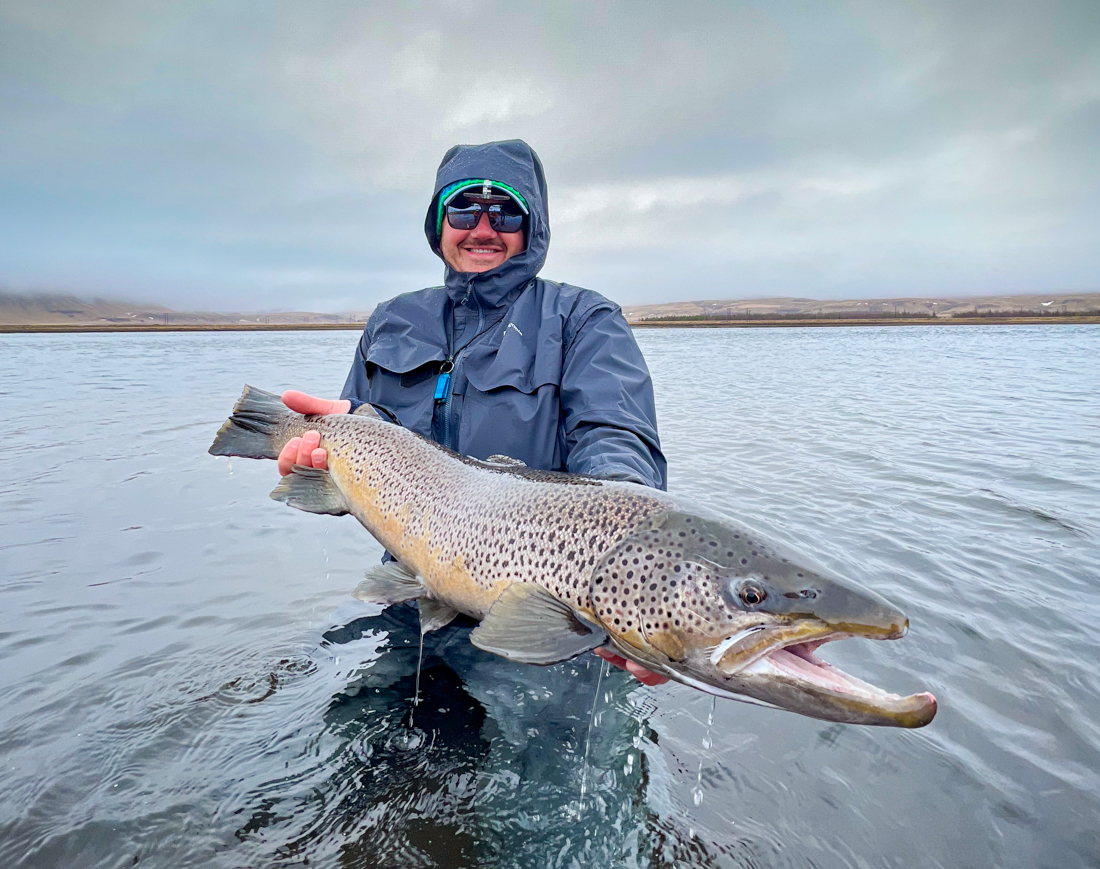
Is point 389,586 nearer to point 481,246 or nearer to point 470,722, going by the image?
point 470,722

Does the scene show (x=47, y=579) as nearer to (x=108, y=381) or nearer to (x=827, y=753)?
(x=827, y=753)

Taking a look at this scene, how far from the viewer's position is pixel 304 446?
3.71 metres

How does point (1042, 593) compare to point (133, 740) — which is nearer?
point (133, 740)

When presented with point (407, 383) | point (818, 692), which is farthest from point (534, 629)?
point (407, 383)

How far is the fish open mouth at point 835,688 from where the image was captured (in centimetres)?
168

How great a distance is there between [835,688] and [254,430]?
356 centimetres

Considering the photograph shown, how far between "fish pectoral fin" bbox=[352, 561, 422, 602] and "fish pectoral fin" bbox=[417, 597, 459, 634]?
0.07 meters

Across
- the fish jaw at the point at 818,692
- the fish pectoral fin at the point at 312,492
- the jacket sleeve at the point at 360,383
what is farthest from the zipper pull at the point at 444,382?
the fish jaw at the point at 818,692

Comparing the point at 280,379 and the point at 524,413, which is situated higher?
the point at 524,413

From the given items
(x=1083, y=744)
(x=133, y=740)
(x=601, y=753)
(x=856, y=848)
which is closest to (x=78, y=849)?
(x=133, y=740)

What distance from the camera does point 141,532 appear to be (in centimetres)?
666

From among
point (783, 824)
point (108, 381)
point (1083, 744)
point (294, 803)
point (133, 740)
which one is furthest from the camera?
point (108, 381)

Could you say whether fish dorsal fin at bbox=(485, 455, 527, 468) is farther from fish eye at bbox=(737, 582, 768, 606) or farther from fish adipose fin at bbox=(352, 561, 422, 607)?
fish eye at bbox=(737, 582, 768, 606)

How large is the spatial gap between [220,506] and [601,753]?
6352mm
